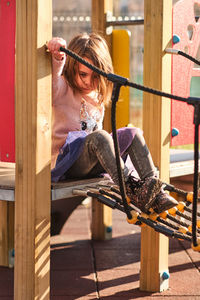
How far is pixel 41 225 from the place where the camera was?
237cm

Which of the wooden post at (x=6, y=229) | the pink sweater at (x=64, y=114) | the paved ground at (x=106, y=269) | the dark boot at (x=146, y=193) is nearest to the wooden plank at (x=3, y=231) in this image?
the wooden post at (x=6, y=229)

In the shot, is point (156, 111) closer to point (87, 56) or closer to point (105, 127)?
point (87, 56)

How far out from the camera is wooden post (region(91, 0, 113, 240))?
3940mm

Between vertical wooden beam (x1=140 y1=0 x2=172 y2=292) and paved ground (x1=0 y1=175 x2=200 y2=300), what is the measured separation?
0.50 feet

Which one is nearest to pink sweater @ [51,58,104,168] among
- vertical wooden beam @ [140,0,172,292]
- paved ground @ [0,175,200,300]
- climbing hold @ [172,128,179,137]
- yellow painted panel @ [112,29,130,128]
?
vertical wooden beam @ [140,0,172,292]

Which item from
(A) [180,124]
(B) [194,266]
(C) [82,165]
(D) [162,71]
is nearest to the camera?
(C) [82,165]

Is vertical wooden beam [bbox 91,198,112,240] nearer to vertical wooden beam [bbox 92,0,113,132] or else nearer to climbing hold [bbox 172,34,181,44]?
vertical wooden beam [bbox 92,0,113,132]

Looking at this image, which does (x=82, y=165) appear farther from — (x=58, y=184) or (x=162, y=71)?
(x=162, y=71)

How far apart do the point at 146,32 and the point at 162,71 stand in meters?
0.23

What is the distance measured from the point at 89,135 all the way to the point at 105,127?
126 cm

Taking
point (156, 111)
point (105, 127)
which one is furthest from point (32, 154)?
point (105, 127)

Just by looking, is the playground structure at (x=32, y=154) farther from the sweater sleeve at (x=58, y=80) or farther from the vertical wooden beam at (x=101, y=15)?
the vertical wooden beam at (x=101, y=15)

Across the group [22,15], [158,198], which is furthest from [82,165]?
[22,15]

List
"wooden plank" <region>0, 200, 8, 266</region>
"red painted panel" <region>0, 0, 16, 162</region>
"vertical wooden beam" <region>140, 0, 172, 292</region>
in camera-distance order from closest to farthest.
Answer: "red painted panel" <region>0, 0, 16, 162</region>, "vertical wooden beam" <region>140, 0, 172, 292</region>, "wooden plank" <region>0, 200, 8, 266</region>
